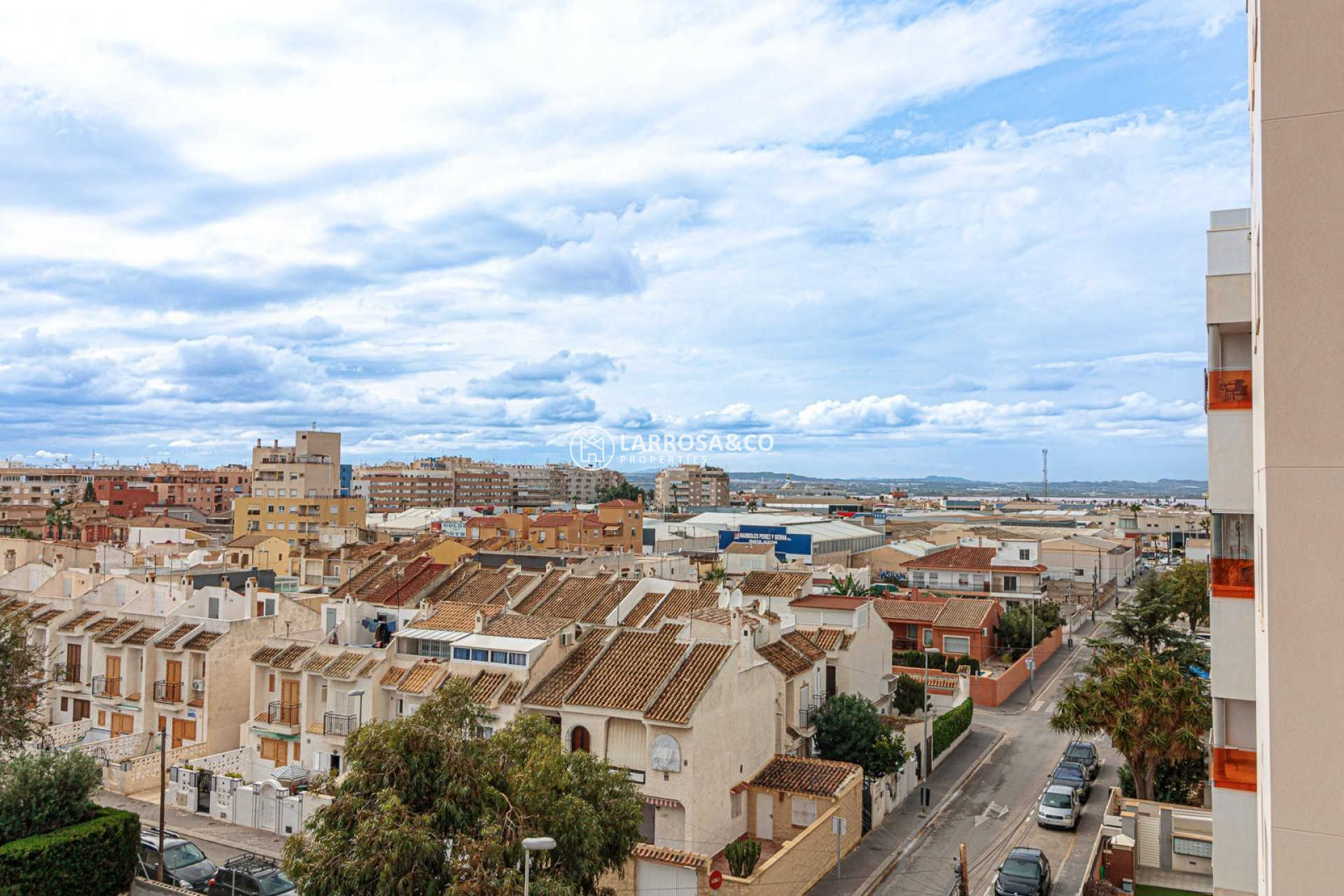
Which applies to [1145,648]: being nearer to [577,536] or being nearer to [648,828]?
[648,828]

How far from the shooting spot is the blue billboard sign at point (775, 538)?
104 metres

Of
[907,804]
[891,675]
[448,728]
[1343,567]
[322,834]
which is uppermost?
[1343,567]

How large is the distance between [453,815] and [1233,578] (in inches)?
567

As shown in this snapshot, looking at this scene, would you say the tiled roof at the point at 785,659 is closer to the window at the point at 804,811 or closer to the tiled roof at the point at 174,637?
the window at the point at 804,811

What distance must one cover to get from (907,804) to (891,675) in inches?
411

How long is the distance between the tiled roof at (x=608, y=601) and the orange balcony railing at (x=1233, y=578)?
3508 centimetres

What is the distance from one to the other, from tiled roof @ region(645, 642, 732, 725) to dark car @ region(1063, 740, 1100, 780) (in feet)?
59.6

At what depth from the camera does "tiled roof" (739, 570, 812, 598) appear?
4944 centimetres

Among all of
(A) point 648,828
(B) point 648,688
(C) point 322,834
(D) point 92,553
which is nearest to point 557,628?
(B) point 648,688

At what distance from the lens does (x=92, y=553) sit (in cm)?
6900

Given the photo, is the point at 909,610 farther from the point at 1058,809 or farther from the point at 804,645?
the point at 1058,809

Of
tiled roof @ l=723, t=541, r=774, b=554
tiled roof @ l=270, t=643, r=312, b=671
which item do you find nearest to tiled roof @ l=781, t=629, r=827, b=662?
tiled roof @ l=270, t=643, r=312, b=671

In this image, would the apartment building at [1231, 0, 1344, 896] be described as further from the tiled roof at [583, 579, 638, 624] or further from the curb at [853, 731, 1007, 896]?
the tiled roof at [583, 579, 638, 624]

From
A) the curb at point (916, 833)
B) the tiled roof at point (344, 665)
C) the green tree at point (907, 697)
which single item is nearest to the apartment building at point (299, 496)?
Answer: the tiled roof at point (344, 665)
